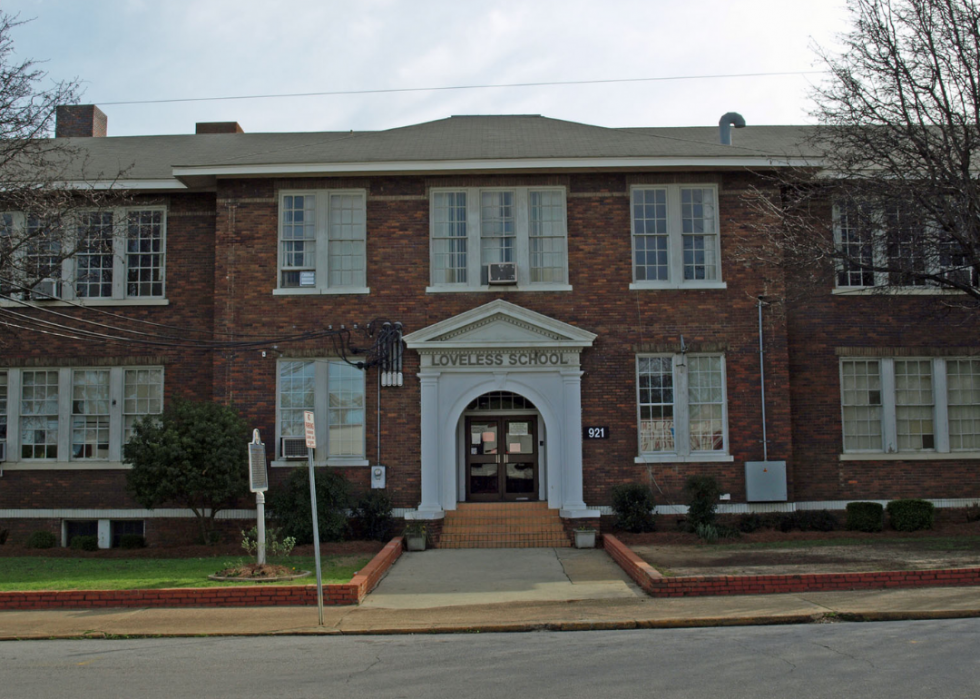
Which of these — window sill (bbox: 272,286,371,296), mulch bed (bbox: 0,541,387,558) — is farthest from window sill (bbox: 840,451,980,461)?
window sill (bbox: 272,286,371,296)

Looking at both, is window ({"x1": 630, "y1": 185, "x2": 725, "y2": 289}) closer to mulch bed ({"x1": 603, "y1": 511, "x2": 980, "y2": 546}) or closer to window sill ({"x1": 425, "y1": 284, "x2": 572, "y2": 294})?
window sill ({"x1": 425, "y1": 284, "x2": 572, "y2": 294})

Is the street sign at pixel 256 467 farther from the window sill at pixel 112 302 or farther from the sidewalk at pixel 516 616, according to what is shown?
the window sill at pixel 112 302

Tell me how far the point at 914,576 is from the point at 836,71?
918 cm

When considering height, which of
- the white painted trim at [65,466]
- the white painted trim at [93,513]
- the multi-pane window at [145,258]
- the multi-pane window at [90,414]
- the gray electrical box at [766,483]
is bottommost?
the white painted trim at [93,513]

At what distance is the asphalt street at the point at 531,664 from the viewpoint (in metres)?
7.88

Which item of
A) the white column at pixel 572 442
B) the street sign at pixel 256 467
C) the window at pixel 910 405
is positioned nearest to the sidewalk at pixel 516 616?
the street sign at pixel 256 467

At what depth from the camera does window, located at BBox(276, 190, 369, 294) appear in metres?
19.2

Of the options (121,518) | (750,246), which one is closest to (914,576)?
(750,246)

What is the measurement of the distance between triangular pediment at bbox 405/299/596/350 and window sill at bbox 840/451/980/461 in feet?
20.3

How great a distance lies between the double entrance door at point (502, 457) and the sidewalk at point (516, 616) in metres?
7.12

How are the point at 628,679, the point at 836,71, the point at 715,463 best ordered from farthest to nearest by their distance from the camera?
the point at 715,463, the point at 836,71, the point at 628,679

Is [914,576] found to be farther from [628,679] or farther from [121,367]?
[121,367]

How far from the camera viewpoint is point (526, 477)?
19750 millimetres

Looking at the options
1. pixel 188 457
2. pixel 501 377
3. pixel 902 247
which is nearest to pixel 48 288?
pixel 188 457
